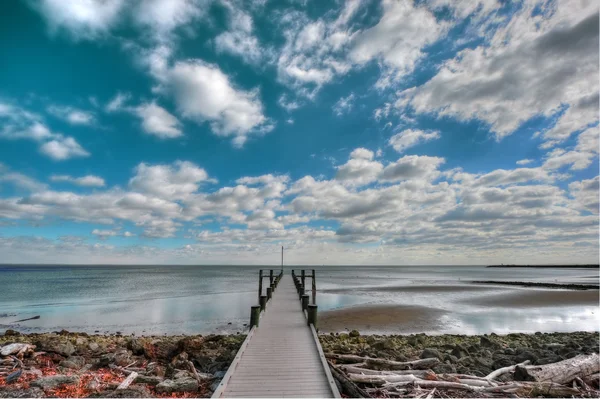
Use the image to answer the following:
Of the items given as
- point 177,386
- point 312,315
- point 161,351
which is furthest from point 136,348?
point 312,315

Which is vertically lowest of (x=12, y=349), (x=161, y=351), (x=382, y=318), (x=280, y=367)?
(x=382, y=318)

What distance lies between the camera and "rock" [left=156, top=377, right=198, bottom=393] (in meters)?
7.81

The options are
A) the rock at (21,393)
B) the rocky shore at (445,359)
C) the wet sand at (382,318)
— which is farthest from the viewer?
the wet sand at (382,318)

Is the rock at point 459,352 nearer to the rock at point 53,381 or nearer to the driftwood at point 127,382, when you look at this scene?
the driftwood at point 127,382

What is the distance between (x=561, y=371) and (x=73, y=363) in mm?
14224

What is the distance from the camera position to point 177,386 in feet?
25.8

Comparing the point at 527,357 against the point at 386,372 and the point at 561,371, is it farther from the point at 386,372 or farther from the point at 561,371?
the point at 386,372

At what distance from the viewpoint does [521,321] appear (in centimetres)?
2183

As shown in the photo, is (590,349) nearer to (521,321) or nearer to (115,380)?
(521,321)

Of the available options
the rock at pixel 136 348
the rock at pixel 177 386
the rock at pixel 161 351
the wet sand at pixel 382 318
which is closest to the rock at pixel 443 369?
the rock at pixel 177 386

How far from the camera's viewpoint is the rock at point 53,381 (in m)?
7.91

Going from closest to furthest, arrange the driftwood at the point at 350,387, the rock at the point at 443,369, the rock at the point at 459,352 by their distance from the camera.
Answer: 1. the driftwood at the point at 350,387
2. the rock at the point at 443,369
3. the rock at the point at 459,352

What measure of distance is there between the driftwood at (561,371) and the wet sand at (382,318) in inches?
405

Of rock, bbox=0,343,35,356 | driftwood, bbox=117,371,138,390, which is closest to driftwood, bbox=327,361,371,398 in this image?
driftwood, bbox=117,371,138,390
